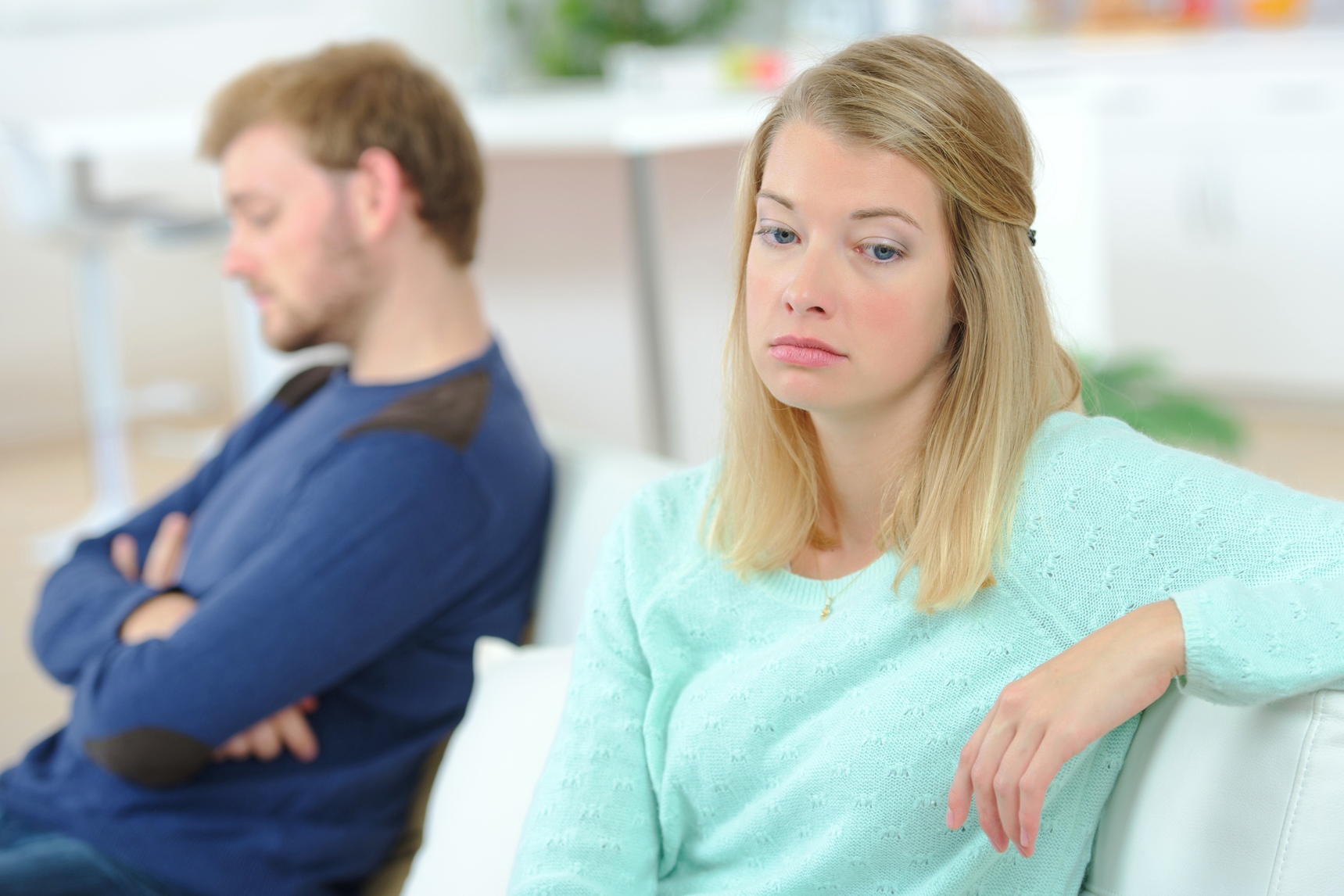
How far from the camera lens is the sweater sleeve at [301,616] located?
1417mm

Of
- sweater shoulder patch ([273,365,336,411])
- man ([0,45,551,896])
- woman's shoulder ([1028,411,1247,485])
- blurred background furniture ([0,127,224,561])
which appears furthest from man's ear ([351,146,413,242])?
blurred background furniture ([0,127,224,561])

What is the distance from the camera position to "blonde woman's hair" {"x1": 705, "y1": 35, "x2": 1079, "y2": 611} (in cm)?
94

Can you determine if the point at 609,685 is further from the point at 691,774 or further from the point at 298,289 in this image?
the point at 298,289

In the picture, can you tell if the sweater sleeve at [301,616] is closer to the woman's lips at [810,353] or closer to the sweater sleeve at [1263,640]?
the woman's lips at [810,353]

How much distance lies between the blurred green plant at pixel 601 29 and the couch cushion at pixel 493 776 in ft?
11.2

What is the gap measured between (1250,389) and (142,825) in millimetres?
3946

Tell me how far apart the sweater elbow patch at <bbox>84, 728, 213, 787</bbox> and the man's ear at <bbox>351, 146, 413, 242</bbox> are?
621 mm

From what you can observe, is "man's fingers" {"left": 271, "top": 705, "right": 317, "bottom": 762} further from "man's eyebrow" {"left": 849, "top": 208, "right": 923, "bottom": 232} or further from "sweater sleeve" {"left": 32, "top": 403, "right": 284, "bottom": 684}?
"man's eyebrow" {"left": 849, "top": 208, "right": 923, "bottom": 232}

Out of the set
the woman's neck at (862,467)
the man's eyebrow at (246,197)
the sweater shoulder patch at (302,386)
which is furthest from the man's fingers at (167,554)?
the woman's neck at (862,467)

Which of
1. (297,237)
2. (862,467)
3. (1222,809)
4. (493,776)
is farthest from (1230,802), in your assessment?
(297,237)

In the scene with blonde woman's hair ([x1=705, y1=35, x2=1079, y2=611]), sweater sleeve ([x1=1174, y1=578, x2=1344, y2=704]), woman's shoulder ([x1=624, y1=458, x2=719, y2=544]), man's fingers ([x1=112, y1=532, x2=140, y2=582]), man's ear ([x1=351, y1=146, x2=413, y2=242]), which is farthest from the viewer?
man's fingers ([x1=112, y1=532, x2=140, y2=582])

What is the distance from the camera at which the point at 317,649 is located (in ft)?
4.69

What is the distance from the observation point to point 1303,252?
167 inches

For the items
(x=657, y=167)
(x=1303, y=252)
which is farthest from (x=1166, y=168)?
(x=657, y=167)
